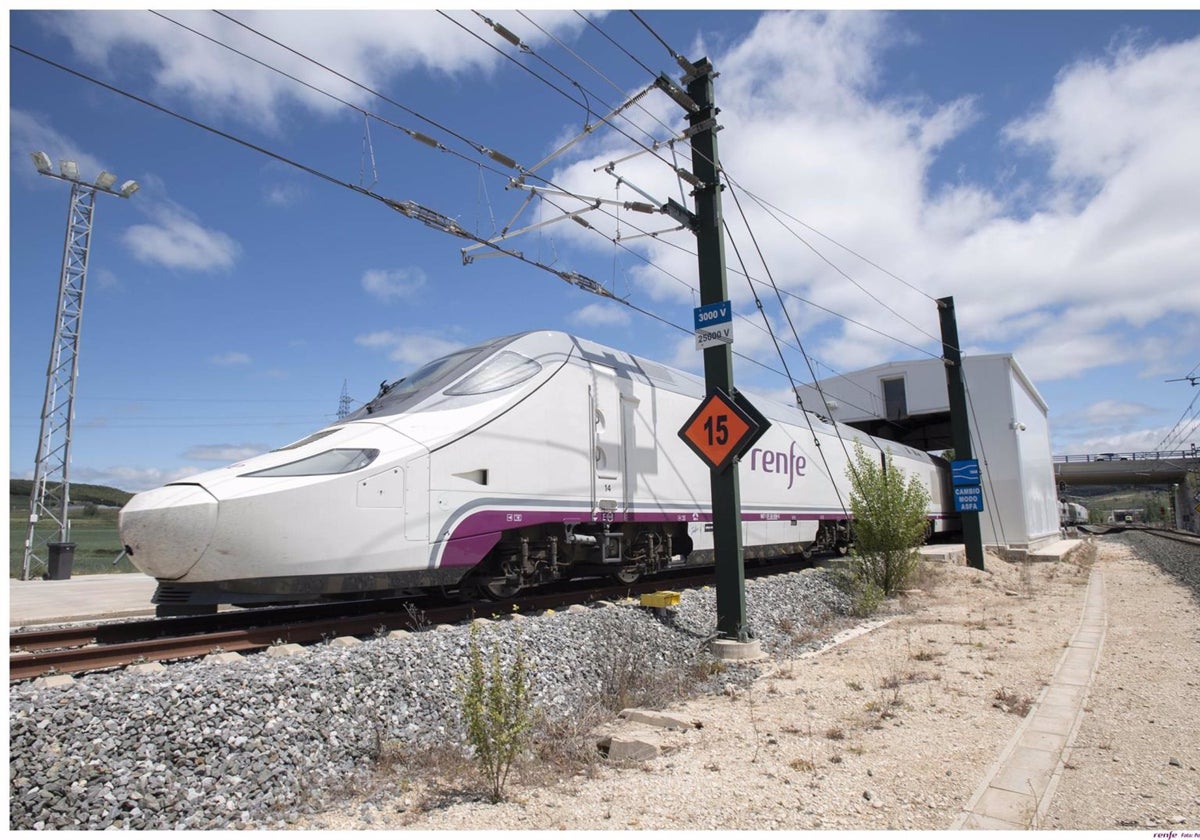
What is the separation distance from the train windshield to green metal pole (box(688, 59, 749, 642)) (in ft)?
8.79

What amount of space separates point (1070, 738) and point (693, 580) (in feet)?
23.0

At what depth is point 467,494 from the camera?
25.1 ft

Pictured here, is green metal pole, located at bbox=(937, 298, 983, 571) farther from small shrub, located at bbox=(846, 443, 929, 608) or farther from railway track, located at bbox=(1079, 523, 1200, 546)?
railway track, located at bbox=(1079, 523, 1200, 546)

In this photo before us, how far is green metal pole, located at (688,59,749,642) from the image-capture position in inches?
348

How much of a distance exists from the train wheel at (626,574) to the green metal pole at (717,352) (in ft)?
5.53

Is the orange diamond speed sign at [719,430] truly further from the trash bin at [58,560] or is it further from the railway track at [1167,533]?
the railway track at [1167,533]

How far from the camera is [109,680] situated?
15.1 feet

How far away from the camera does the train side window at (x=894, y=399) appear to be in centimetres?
2981

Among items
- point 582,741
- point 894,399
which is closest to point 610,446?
point 582,741

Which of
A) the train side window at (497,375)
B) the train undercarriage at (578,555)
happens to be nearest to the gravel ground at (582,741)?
the train undercarriage at (578,555)

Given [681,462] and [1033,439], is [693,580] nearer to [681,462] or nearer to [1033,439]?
[681,462]

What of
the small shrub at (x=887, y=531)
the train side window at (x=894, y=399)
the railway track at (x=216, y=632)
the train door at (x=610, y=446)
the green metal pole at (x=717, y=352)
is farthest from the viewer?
the train side window at (x=894, y=399)

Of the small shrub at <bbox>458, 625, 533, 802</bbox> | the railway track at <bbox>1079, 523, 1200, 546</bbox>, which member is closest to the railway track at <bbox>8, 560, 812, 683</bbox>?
the small shrub at <bbox>458, 625, 533, 802</bbox>

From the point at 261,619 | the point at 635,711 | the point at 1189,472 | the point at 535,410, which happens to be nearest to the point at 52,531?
the point at 261,619
